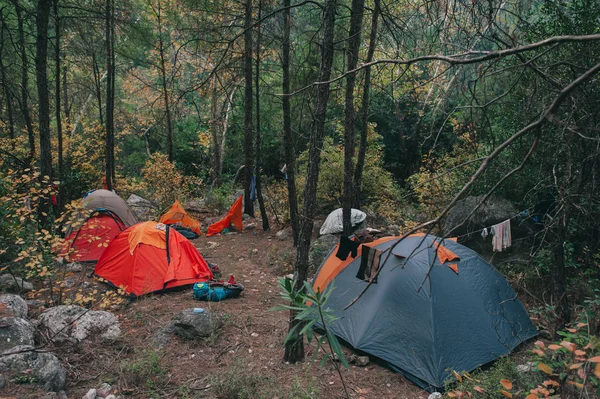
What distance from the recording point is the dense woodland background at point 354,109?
3.16 meters

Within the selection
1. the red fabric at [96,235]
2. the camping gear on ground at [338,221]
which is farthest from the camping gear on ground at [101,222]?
the camping gear on ground at [338,221]

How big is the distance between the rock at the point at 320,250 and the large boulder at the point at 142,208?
20.3 feet

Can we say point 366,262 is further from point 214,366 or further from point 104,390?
point 104,390

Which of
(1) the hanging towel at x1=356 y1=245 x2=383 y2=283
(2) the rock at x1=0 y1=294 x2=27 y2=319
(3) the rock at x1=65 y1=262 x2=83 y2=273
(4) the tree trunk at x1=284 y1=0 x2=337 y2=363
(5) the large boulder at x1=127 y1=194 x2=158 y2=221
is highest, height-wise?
(4) the tree trunk at x1=284 y1=0 x2=337 y2=363

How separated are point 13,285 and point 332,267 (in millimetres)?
4388

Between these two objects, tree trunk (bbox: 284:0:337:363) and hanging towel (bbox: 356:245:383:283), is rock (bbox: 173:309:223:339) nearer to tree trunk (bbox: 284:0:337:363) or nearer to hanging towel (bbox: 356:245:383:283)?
tree trunk (bbox: 284:0:337:363)

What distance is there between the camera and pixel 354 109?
27.5 ft

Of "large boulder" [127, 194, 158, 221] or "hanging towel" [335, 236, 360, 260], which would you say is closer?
"hanging towel" [335, 236, 360, 260]

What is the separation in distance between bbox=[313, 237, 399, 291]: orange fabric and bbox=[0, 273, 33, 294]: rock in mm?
3992

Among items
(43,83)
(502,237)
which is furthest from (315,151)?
(43,83)

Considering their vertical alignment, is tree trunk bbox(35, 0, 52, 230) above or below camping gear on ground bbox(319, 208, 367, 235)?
above

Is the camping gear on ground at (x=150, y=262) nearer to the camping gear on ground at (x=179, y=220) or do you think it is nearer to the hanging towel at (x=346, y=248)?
the hanging towel at (x=346, y=248)

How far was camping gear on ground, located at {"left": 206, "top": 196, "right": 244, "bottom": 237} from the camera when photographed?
35.7 feet

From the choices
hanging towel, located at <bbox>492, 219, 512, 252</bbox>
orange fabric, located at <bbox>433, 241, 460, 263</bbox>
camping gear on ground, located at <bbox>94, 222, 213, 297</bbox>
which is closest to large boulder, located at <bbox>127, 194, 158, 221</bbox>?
camping gear on ground, located at <bbox>94, 222, 213, 297</bbox>
